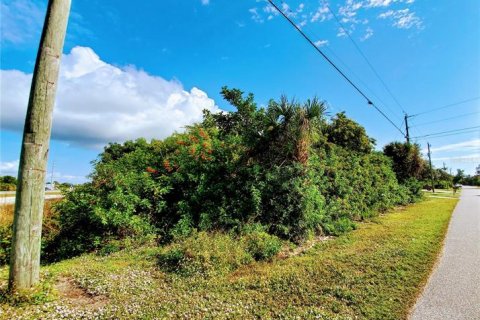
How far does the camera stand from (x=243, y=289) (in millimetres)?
3932

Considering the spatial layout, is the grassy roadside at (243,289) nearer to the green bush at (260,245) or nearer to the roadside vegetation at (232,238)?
the roadside vegetation at (232,238)

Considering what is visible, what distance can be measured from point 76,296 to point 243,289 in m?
2.29

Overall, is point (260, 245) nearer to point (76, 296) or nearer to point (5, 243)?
point (76, 296)

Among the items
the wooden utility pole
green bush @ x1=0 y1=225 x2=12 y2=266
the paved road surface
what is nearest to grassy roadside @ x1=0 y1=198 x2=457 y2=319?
the paved road surface

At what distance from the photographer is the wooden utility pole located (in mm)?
3338

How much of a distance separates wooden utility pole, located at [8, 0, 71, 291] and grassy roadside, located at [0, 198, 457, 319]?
40 centimetres

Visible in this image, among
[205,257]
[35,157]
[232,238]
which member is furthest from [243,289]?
[35,157]

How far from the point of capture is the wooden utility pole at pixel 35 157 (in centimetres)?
334

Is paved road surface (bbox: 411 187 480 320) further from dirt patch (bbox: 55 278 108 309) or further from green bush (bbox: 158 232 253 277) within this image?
dirt patch (bbox: 55 278 108 309)

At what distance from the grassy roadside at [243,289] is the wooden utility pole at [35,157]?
0.40 m

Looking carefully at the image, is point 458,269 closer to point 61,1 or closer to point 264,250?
point 264,250

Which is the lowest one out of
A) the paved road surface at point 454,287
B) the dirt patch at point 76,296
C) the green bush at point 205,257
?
the paved road surface at point 454,287

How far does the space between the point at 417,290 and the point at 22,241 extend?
546cm

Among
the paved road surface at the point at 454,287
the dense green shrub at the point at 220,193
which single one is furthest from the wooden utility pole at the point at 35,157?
the paved road surface at the point at 454,287
